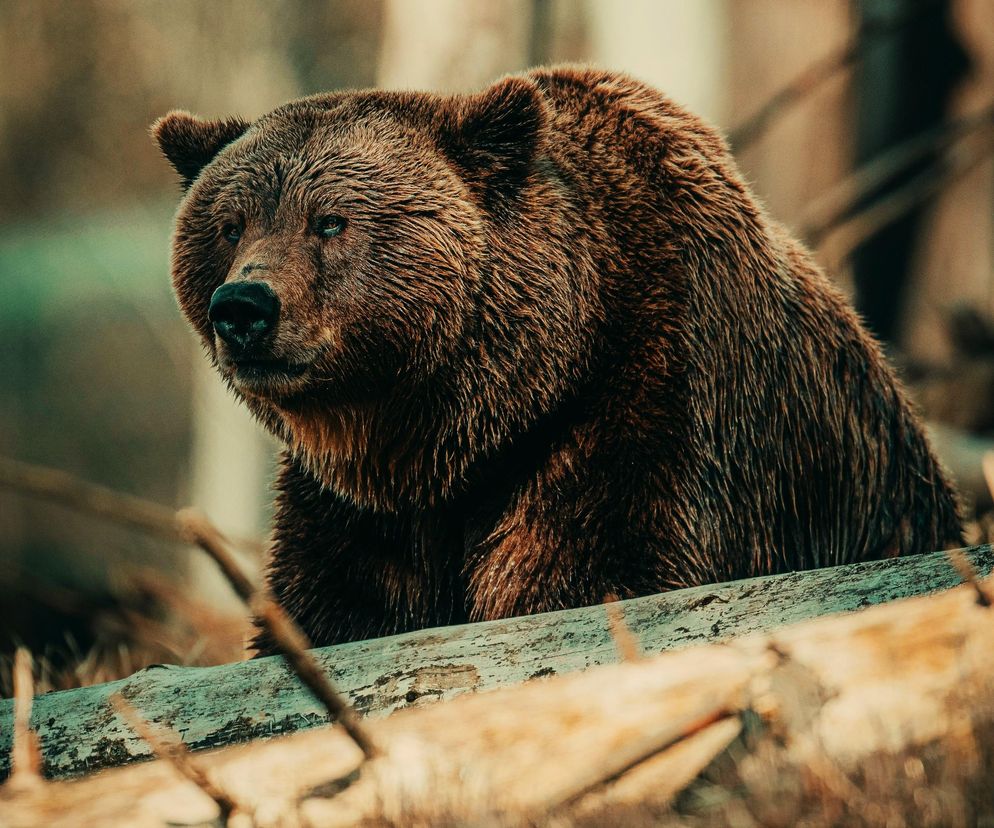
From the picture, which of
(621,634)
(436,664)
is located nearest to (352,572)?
(436,664)

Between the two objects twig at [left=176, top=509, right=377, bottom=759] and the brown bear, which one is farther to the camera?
the brown bear

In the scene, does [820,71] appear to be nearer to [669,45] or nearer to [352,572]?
[669,45]

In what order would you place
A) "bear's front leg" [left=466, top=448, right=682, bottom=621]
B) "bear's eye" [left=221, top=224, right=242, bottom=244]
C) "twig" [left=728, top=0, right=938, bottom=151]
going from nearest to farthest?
"bear's front leg" [left=466, top=448, right=682, bottom=621]
"bear's eye" [left=221, top=224, right=242, bottom=244]
"twig" [left=728, top=0, right=938, bottom=151]

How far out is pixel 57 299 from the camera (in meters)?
17.8

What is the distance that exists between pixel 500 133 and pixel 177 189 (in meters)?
1.87

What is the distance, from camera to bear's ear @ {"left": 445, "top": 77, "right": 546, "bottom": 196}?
12.7ft

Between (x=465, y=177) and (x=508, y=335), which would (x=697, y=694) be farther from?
(x=465, y=177)

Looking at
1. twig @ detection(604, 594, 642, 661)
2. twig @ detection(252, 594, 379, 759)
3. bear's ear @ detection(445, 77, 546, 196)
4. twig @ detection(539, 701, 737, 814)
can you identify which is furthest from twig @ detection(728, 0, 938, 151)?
twig @ detection(252, 594, 379, 759)

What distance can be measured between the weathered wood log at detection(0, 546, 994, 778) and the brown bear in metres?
0.58

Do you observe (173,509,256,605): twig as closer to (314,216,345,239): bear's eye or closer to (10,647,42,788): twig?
(10,647,42,788): twig

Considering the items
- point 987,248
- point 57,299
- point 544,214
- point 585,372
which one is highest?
point 544,214

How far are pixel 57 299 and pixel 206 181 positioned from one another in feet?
48.3

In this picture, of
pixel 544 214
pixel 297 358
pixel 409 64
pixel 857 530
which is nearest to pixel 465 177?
pixel 544 214

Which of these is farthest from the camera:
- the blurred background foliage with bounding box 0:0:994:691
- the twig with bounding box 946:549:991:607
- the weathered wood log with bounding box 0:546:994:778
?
the blurred background foliage with bounding box 0:0:994:691
